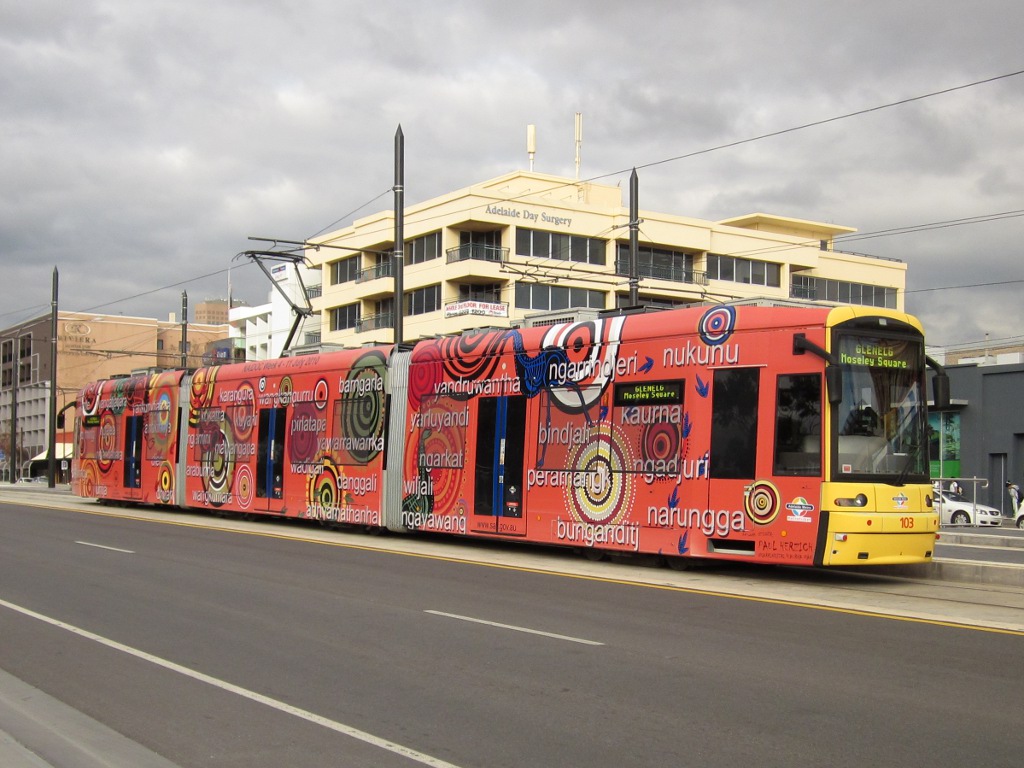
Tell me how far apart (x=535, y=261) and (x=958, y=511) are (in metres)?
30.3

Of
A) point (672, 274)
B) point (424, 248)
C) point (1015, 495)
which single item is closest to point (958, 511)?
point (1015, 495)

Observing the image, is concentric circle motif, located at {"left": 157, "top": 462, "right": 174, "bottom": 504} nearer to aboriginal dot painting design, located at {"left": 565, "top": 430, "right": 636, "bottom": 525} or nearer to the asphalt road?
the asphalt road

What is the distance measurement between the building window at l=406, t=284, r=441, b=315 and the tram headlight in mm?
49771

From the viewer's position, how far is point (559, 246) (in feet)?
207

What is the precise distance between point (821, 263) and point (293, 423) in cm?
5899

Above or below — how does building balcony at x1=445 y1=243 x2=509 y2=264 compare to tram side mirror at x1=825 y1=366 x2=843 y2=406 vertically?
above

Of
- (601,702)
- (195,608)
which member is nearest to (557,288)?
(195,608)

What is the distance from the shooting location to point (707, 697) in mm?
7445

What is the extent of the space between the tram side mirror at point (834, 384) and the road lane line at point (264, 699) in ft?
27.4

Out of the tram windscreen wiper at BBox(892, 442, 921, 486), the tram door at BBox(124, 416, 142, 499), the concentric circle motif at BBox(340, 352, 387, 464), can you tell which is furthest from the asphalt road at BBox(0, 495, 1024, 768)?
the tram door at BBox(124, 416, 142, 499)

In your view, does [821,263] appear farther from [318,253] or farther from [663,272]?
[318,253]

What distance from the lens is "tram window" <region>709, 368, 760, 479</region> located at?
14.3 meters

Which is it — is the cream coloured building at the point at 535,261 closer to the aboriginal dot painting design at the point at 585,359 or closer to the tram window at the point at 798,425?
the aboriginal dot painting design at the point at 585,359

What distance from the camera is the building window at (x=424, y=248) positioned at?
62.7 metres
